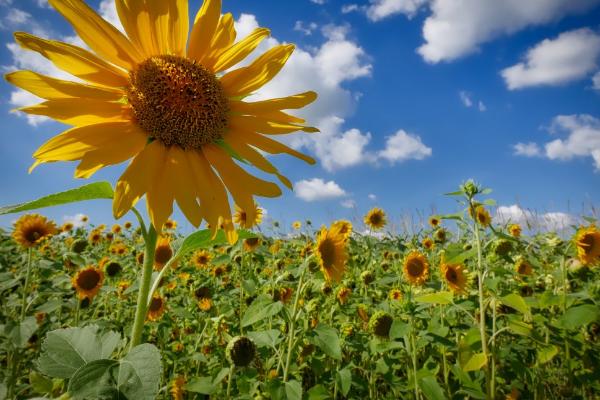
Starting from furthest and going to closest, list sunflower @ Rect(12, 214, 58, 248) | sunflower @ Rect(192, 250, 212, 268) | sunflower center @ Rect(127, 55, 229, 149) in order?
sunflower @ Rect(192, 250, 212, 268), sunflower @ Rect(12, 214, 58, 248), sunflower center @ Rect(127, 55, 229, 149)

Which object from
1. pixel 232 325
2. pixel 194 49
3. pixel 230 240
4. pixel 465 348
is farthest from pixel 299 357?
pixel 194 49

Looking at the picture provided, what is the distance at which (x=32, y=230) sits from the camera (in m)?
3.64

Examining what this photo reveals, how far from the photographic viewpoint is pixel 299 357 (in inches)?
109

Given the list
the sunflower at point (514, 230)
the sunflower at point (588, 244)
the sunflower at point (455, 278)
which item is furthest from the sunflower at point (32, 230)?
the sunflower at point (514, 230)

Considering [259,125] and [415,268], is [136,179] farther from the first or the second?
[415,268]

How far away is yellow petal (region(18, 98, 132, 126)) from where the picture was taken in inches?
37.1

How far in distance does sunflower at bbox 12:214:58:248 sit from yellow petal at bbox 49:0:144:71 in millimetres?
3085

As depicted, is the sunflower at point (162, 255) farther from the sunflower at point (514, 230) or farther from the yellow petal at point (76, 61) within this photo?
the sunflower at point (514, 230)

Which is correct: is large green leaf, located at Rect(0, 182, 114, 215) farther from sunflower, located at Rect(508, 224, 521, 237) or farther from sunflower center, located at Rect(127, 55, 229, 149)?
sunflower, located at Rect(508, 224, 521, 237)

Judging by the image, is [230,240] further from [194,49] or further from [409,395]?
[409,395]

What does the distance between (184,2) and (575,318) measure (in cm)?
239

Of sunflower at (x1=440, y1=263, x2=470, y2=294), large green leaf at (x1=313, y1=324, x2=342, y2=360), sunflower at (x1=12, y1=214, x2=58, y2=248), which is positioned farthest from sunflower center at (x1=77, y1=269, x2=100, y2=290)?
sunflower at (x1=440, y1=263, x2=470, y2=294)

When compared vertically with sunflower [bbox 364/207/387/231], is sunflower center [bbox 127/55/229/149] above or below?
below

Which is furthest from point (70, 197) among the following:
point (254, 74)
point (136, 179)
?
point (254, 74)
